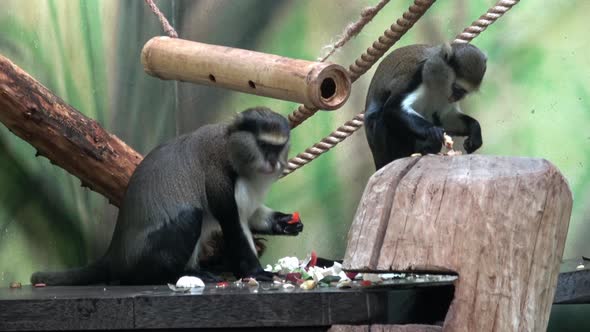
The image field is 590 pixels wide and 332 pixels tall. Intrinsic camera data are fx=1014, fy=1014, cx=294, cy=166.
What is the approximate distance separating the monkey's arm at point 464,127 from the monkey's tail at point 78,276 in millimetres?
2340

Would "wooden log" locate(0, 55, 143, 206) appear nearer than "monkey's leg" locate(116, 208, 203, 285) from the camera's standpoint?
No

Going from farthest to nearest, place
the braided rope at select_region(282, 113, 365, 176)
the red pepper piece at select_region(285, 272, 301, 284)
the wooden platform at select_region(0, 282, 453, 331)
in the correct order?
1. the braided rope at select_region(282, 113, 365, 176)
2. the red pepper piece at select_region(285, 272, 301, 284)
3. the wooden platform at select_region(0, 282, 453, 331)

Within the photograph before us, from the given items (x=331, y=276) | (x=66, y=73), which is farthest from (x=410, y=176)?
(x=66, y=73)

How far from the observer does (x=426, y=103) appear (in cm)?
629

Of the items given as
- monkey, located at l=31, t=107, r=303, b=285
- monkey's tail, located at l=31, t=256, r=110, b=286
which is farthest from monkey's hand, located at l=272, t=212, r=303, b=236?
monkey's tail, located at l=31, t=256, r=110, b=286

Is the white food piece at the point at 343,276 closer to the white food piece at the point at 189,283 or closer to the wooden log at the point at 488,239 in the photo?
the white food piece at the point at 189,283

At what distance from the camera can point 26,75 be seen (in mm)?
5344

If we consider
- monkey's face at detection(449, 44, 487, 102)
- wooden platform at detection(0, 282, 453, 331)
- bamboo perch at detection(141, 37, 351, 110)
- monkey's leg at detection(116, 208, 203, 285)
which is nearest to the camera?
wooden platform at detection(0, 282, 453, 331)

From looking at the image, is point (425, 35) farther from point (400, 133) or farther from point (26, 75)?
point (26, 75)

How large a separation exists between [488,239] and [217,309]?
3.60 ft

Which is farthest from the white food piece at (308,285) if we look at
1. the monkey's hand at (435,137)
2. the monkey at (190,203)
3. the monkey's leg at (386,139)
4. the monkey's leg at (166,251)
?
the monkey's leg at (386,139)

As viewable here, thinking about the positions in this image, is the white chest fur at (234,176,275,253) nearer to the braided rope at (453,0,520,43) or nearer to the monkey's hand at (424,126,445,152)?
the monkey's hand at (424,126,445,152)

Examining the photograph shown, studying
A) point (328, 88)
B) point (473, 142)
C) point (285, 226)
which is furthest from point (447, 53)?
point (328, 88)

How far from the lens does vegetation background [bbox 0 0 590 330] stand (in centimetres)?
563
